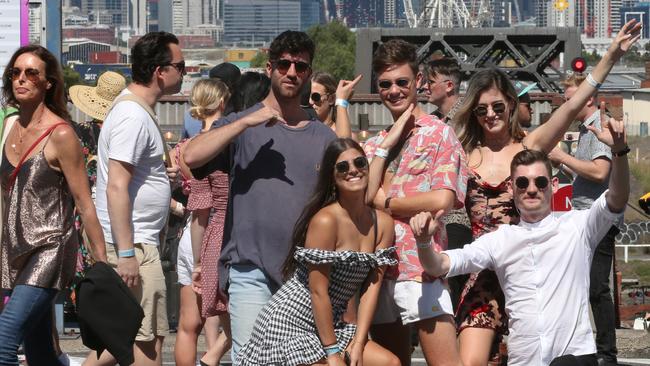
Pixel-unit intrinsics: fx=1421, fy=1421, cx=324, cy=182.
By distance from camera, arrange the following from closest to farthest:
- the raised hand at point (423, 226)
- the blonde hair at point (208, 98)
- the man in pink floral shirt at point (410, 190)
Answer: the raised hand at point (423, 226), the man in pink floral shirt at point (410, 190), the blonde hair at point (208, 98)

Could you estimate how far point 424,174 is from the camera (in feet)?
19.5

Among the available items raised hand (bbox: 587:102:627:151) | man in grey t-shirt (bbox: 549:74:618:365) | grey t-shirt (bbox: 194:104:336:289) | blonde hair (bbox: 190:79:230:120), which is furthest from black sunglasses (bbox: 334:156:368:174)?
man in grey t-shirt (bbox: 549:74:618:365)

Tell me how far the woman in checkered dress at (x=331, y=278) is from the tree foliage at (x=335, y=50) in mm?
125302

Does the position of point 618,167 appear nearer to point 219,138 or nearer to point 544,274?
point 544,274

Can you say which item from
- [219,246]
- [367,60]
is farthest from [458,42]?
[219,246]

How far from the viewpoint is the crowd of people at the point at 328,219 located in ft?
18.6

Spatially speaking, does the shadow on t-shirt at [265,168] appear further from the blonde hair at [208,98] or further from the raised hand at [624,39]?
the blonde hair at [208,98]

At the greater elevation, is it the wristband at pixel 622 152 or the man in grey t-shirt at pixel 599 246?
the wristband at pixel 622 152

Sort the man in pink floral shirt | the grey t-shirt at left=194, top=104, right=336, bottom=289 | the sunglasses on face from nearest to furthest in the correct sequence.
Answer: the grey t-shirt at left=194, top=104, right=336, bottom=289 → the man in pink floral shirt → the sunglasses on face

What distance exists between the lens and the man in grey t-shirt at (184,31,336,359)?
18.7 ft

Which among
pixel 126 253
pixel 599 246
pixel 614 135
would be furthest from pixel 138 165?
pixel 599 246

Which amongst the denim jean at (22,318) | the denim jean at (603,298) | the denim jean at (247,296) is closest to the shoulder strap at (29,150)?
the denim jean at (22,318)

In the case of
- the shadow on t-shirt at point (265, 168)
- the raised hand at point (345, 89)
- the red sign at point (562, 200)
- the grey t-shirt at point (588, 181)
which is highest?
the raised hand at point (345, 89)

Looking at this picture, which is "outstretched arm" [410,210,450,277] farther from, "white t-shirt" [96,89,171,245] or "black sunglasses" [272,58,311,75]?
"white t-shirt" [96,89,171,245]
